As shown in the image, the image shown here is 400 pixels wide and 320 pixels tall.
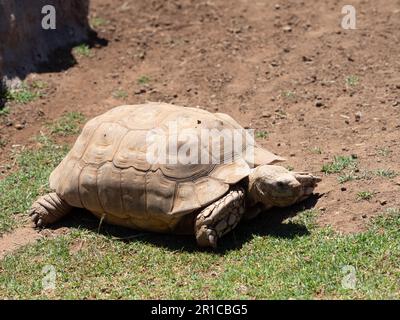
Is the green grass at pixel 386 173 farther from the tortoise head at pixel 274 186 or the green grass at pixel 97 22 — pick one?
the green grass at pixel 97 22

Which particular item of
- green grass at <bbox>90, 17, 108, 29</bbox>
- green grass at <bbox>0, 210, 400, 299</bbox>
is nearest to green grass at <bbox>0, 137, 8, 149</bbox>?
green grass at <bbox>0, 210, 400, 299</bbox>

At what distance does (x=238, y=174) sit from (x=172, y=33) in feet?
19.4

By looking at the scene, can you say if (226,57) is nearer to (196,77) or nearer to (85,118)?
(196,77)

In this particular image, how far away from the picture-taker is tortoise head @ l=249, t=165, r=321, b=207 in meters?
6.01

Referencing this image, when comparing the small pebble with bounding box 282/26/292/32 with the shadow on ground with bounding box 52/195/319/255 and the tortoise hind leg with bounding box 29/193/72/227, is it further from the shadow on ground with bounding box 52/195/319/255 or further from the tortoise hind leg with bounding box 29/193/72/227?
the tortoise hind leg with bounding box 29/193/72/227

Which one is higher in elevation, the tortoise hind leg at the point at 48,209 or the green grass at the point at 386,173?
the green grass at the point at 386,173

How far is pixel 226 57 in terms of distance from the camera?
10508mm

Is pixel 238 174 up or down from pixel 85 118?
up

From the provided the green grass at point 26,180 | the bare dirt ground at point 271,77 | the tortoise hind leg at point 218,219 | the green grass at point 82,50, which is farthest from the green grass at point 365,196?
the green grass at point 82,50

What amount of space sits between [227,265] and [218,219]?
1.38ft

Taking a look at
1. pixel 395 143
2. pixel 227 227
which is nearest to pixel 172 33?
pixel 395 143

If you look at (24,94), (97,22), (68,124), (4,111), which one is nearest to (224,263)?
(68,124)

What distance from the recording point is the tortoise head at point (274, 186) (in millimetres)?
6008

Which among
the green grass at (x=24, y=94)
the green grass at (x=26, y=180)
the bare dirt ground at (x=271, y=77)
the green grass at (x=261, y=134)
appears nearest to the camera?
the green grass at (x=26, y=180)
